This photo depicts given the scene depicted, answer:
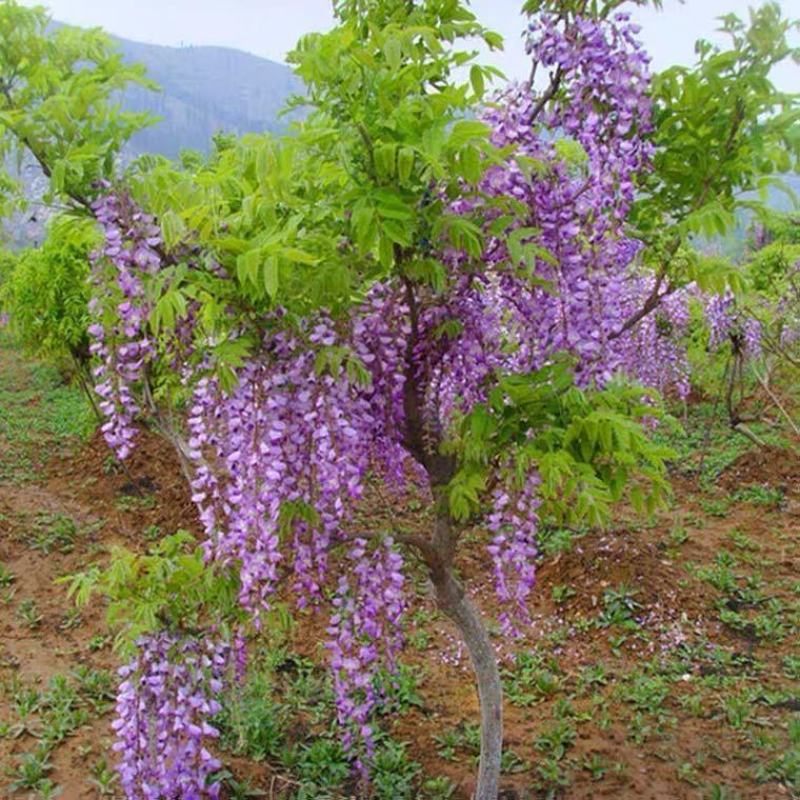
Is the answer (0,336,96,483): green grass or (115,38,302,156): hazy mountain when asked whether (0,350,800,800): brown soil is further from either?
(115,38,302,156): hazy mountain

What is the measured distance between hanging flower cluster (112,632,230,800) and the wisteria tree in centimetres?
1

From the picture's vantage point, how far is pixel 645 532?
811 centimetres

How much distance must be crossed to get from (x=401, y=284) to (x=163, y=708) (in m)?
2.01

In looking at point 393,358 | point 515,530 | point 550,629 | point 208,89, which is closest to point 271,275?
point 393,358

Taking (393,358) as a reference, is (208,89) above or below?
above

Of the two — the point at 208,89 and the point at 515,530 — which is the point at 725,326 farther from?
→ the point at 208,89

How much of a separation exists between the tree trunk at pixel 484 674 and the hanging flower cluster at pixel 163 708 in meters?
1.09

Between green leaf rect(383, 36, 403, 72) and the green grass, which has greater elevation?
green leaf rect(383, 36, 403, 72)

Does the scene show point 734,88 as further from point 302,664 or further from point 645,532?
point 645,532

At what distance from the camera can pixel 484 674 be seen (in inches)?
162

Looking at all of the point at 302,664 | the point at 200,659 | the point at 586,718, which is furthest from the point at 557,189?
the point at 302,664

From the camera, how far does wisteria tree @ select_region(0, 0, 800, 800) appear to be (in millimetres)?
2715

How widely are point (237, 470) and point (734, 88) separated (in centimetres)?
247

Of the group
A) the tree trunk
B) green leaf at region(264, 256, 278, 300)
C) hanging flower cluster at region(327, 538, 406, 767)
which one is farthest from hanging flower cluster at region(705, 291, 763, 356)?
green leaf at region(264, 256, 278, 300)
